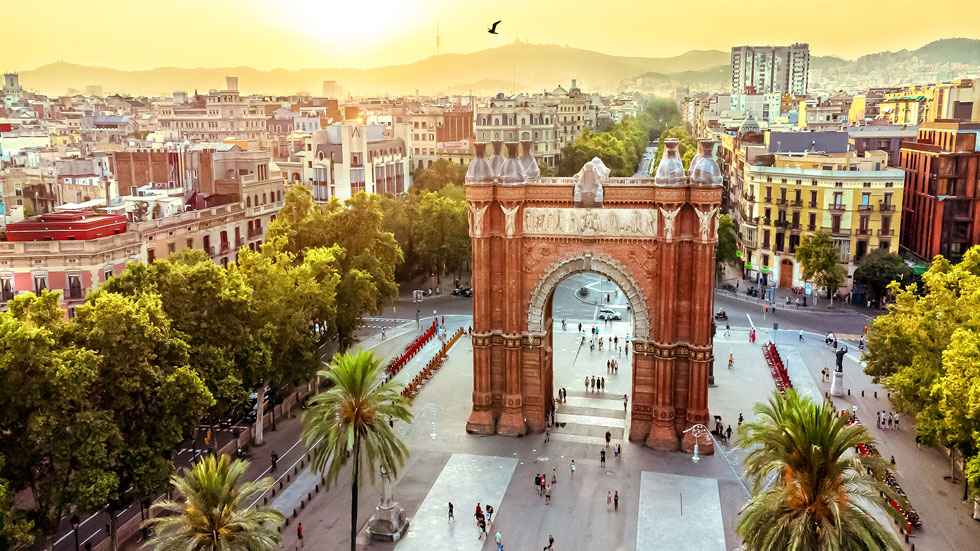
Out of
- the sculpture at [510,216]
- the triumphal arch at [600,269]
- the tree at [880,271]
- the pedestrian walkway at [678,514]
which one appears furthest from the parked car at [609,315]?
the pedestrian walkway at [678,514]

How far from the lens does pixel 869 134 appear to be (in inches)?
4134

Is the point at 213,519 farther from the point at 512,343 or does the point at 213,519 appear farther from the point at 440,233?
the point at 440,233

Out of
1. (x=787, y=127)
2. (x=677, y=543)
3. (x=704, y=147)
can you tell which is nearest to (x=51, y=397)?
(x=677, y=543)

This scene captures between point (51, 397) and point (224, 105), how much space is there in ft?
507

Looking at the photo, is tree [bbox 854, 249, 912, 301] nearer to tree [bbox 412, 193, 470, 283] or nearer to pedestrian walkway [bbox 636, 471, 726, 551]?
tree [bbox 412, 193, 470, 283]

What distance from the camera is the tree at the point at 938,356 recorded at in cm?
3312

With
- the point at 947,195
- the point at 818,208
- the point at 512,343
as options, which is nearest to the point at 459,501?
the point at 512,343

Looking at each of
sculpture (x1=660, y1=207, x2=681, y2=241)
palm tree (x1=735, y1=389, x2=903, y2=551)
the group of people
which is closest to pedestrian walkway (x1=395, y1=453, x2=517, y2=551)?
palm tree (x1=735, y1=389, x2=903, y2=551)

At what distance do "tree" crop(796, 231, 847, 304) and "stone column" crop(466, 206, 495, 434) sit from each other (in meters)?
41.7

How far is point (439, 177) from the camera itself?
116 meters

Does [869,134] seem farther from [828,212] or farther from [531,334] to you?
[531,334]

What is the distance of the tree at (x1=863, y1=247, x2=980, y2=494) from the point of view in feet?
Answer: 109

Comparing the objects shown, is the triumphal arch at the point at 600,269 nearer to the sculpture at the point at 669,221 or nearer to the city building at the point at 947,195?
the sculpture at the point at 669,221

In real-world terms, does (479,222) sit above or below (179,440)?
above
